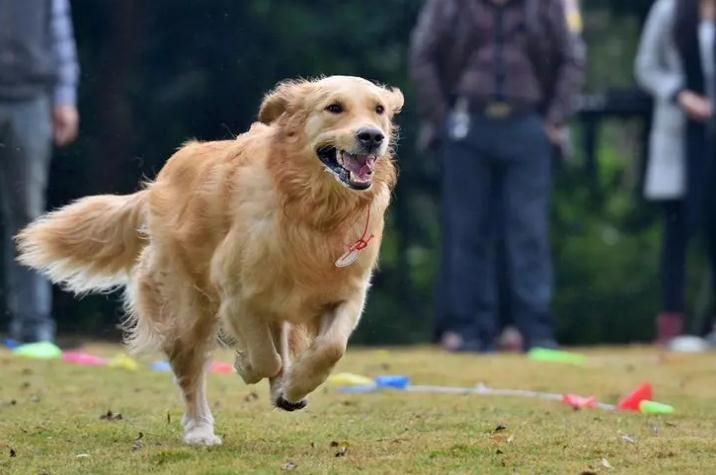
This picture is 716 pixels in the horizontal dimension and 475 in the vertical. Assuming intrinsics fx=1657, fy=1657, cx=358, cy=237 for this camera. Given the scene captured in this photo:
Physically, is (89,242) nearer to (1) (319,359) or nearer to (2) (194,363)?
(2) (194,363)

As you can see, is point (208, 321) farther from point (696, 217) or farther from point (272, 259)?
point (696, 217)

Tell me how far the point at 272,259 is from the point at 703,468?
194 cm

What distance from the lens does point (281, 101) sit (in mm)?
7043

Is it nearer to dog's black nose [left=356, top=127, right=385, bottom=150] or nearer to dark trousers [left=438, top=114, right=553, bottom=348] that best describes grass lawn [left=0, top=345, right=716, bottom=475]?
dog's black nose [left=356, top=127, right=385, bottom=150]

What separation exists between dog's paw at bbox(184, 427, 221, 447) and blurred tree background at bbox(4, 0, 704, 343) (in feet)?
23.8

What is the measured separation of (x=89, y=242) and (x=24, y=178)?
12.9ft

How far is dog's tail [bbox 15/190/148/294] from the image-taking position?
802 cm

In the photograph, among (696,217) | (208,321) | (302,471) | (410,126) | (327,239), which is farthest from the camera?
(410,126)

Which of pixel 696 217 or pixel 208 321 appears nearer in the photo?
pixel 208 321

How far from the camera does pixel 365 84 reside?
274 inches

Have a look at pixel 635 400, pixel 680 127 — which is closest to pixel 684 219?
pixel 680 127

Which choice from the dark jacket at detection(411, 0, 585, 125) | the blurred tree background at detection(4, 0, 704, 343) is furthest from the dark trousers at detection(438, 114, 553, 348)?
the blurred tree background at detection(4, 0, 704, 343)

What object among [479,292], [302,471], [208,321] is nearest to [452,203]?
[479,292]

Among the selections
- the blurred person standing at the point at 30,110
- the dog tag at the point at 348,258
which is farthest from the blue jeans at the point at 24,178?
the dog tag at the point at 348,258
